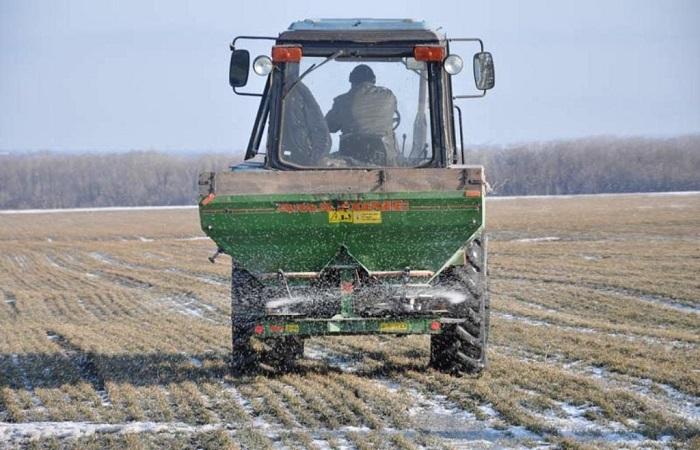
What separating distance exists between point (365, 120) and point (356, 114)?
10 cm

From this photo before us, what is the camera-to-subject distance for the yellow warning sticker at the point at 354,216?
877 cm

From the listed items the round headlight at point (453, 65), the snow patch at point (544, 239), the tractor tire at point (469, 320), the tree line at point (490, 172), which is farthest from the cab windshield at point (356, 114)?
the tree line at point (490, 172)

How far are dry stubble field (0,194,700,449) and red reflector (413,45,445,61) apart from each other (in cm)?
286

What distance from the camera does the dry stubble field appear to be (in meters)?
7.24

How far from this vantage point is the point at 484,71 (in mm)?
9203

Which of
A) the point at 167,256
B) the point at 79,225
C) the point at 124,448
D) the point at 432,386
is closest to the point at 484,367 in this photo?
the point at 432,386

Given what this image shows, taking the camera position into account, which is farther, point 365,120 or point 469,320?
point 365,120

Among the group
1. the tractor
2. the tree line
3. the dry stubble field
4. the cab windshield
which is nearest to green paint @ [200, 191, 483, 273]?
the tractor

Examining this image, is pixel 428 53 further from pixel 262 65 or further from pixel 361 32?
pixel 262 65

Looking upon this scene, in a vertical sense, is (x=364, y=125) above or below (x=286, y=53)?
below

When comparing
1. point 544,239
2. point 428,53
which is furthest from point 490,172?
point 428,53

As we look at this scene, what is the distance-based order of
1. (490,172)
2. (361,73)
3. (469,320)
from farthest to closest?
(490,172) < (361,73) < (469,320)

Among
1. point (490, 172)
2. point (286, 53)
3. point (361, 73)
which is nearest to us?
point (286, 53)

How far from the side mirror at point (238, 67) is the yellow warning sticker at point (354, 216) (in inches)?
61.6
